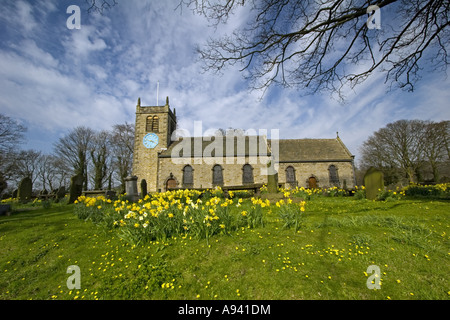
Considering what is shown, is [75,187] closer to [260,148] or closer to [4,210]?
[4,210]

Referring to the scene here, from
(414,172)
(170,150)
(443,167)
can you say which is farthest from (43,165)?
(443,167)

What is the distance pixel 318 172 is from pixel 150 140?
21.4m

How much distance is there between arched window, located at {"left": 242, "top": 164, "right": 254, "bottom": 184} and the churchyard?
1772cm

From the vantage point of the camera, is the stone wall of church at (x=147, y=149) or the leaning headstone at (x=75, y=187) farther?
the stone wall of church at (x=147, y=149)

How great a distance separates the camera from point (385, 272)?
2621mm

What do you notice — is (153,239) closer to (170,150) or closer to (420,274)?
(420,274)

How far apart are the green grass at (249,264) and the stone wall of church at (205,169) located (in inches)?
707

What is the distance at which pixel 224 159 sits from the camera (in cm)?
2278

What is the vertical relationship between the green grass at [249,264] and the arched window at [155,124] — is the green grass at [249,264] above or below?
below

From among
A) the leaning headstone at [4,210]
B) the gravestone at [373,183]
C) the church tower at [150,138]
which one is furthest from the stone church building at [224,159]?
the leaning headstone at [4,210]

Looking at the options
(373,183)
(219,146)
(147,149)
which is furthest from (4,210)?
(219,146)

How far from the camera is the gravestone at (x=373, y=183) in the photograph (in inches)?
359

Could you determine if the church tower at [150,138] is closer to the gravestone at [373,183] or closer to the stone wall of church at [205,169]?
the stone wall of church at [205,169]
